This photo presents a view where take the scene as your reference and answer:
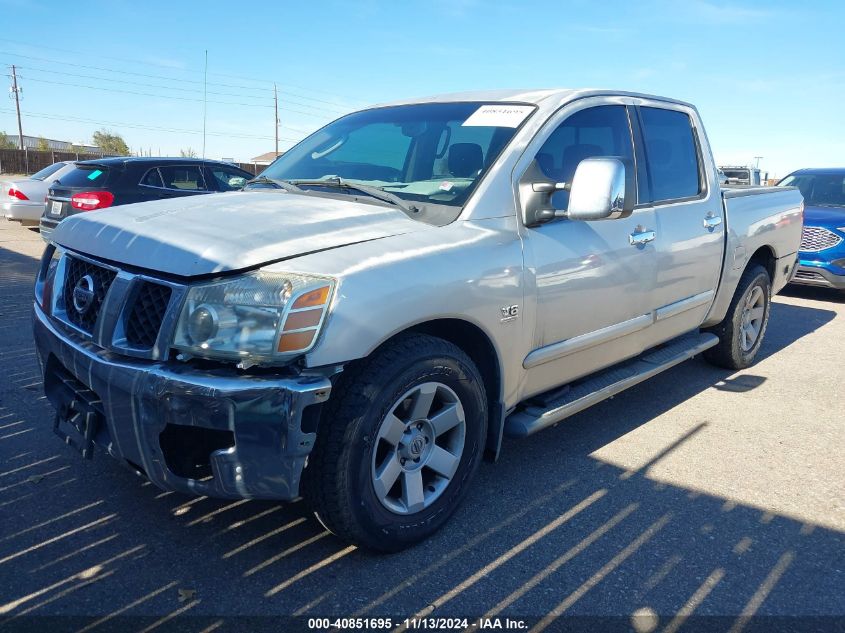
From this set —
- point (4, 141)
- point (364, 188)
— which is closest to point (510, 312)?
point (364, 188)

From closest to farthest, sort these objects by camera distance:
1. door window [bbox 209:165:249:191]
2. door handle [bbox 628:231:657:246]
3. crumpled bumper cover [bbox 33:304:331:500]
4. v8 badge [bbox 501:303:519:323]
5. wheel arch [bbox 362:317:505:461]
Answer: crumpled bumper cover [bbox 33:304:331:500], wheel arch [bbox 362:317:505:461], v8 badge [bbox 501:303:519:323], door handle [bbox 628:231:657:246], door window [bbox 209:165:249:191]

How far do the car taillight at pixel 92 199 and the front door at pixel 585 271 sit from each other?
7230mm

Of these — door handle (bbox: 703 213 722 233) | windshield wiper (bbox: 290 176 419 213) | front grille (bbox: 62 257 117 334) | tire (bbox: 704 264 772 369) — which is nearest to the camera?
front grille (bbox: 62 257 117 334)

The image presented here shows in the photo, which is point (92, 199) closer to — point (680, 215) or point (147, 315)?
point (147, 315)

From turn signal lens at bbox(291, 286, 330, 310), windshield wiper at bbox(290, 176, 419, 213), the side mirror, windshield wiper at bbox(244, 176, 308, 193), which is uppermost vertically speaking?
the side mirror

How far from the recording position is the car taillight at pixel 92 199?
29.2 ft

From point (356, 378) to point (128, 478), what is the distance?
59.9 inches

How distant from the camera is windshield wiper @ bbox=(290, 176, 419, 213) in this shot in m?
3.00

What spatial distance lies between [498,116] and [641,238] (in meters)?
1.04

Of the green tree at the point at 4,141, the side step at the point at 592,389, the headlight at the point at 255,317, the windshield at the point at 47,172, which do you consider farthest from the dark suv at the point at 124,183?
the green tree at the point at 4,141

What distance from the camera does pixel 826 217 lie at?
9031mm

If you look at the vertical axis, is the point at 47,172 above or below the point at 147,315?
below

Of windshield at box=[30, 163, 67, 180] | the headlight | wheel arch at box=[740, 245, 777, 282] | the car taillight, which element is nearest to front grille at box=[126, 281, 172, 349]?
the headlight

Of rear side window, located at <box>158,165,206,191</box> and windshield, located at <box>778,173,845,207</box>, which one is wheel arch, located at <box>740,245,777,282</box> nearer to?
windshield, located at <box>778,173,845,207</box>
